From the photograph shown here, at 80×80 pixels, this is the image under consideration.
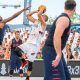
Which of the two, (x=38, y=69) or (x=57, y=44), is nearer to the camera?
(x=57, y=44)

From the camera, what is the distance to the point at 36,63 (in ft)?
42.9

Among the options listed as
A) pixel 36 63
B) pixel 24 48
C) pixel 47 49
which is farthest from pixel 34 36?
pixel 47 49

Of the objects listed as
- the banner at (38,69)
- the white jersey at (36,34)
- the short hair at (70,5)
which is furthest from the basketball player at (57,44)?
the banner at (38,69)

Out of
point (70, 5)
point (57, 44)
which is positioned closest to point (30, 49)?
point (70, 5)

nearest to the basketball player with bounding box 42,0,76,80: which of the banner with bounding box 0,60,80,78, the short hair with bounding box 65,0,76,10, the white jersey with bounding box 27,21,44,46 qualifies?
the short hair with bounding box 65,0,76,10

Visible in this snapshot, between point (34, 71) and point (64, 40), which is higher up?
point (64, 40)

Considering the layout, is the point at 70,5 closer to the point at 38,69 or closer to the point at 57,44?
the point at 57,44

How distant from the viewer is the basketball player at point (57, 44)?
5.42 m

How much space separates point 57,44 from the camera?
17.8 ft

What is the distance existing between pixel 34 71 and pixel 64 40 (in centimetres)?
752

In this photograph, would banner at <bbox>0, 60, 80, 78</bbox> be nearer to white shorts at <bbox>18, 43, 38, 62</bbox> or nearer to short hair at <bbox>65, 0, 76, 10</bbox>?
white shorts at <bbox>18, 43, 38, 62</bbox>

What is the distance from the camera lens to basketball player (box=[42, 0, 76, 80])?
17.8 ft

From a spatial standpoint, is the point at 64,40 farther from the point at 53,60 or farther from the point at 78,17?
the point at 78,17

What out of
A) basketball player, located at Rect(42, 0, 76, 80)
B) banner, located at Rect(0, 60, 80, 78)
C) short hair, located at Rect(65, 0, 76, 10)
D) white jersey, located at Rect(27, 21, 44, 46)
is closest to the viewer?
basketball player, located at Rect(42, 0, 76, 80)
